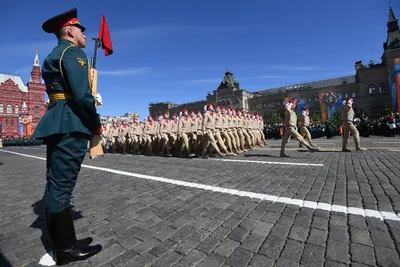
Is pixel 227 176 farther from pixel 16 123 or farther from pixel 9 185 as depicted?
pixel 16 123

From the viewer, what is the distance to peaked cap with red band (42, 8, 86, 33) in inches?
76.2

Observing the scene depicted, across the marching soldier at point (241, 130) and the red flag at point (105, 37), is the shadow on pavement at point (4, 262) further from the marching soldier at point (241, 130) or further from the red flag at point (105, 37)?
the marching soldier at point (241, 130)

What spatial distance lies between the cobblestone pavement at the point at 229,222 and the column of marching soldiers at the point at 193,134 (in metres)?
4.93

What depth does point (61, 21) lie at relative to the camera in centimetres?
198

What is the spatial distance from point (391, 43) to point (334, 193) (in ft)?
238

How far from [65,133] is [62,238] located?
33.7 inches

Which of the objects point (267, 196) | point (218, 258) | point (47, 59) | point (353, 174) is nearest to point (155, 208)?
point (218, 258)

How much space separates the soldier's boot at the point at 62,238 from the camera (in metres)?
1.68

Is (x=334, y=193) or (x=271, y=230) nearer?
(x=271, y=230)

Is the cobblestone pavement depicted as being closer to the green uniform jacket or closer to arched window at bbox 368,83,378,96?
the green uniform jacket

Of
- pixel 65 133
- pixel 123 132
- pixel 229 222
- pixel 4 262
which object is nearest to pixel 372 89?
pixel 123 132

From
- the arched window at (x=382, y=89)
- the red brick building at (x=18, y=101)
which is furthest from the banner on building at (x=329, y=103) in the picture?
the red brick building at (x=18, y=101)

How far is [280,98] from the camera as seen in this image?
72875 mm

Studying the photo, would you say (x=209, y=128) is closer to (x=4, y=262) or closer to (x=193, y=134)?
(x=193, y=134)
